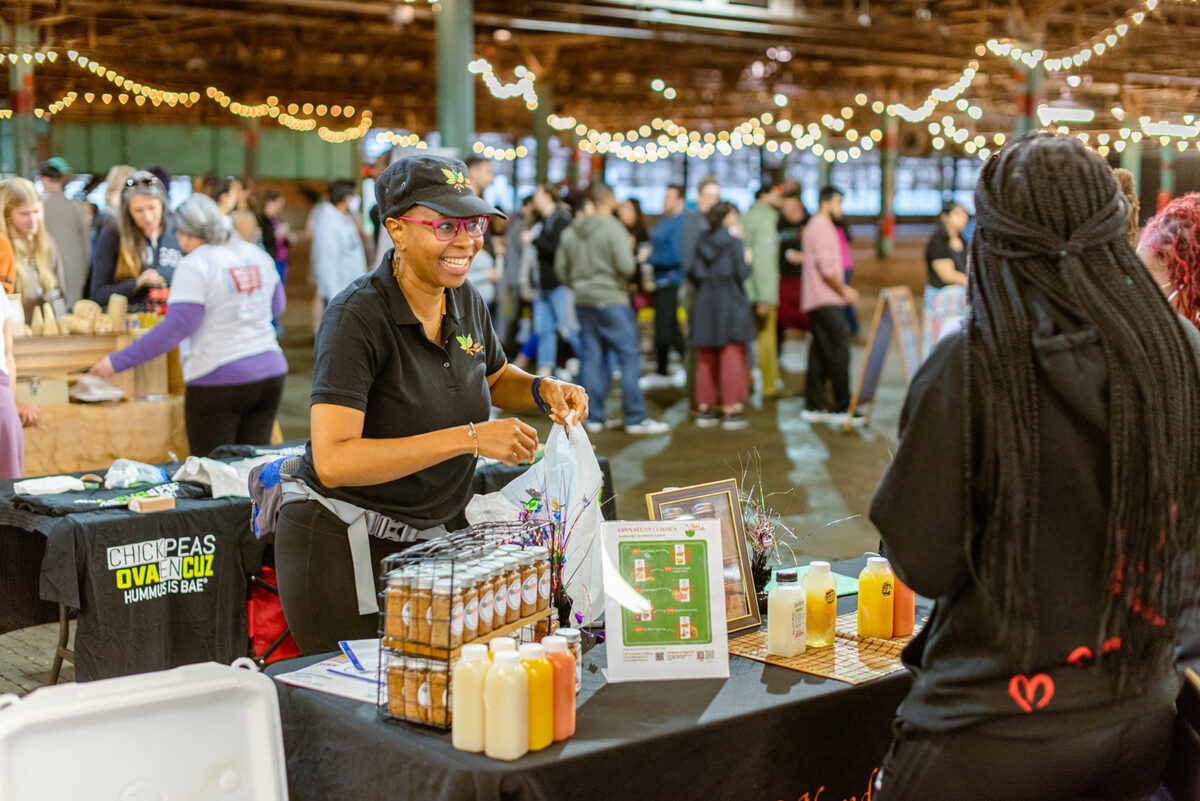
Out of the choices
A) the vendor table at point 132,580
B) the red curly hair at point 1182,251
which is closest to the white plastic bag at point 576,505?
the red curly hair at point 1182,251

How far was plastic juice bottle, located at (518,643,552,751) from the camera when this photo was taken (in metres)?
1.79

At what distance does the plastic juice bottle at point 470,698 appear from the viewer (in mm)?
1760

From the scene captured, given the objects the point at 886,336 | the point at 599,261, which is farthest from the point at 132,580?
the point at 886,336

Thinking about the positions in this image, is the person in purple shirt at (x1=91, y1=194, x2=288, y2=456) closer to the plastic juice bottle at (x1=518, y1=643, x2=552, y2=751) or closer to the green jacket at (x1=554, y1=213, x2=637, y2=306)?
the plastic juice bottle at (x1=518, y1=643, x2=552, y2=751)

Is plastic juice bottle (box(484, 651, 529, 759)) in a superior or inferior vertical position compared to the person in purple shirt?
inferior

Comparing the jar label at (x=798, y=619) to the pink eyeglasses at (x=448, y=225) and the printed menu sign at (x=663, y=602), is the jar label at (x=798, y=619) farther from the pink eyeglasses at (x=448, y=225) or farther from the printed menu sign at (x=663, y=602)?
the pink eyeglasses at (x=448, y=225)

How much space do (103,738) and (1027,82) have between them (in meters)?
14.5

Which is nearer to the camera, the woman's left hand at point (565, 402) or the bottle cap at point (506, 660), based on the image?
the bottle cap at point (506, 660)

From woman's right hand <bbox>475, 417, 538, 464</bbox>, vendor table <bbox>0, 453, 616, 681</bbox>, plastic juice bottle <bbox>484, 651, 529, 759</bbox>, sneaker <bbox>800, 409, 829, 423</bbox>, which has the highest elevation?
woman's right hand <bbox>475, 417, 538, 464</bbox>

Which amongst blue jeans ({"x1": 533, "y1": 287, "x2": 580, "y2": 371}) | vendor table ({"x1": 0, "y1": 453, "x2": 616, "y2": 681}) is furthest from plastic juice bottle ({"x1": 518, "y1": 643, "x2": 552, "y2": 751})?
blue jeans ({"x1": 533, "y1": 287, "x2": 580, "y2": 371})

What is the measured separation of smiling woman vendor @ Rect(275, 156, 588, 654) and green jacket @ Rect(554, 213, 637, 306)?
18.5 feet

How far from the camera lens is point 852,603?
2736 mm

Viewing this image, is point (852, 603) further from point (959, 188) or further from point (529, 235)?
point (959, 188)

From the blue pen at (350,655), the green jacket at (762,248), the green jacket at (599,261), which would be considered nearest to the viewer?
the blue pen at (350,655)
